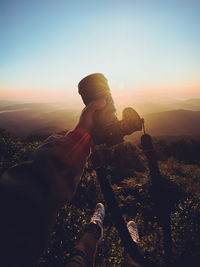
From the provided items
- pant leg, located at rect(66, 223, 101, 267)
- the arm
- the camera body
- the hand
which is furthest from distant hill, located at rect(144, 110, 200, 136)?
the arm

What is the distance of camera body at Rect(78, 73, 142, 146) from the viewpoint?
1.33 metres

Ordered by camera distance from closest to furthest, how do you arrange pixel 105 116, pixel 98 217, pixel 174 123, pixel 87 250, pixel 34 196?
pixel 34 196, pixel 105 116, pixel 87 250, pixel 98 217, pixel 174 123

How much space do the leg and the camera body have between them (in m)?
1.96

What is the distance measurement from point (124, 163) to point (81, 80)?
24.0 feet

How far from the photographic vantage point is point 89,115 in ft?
3.98

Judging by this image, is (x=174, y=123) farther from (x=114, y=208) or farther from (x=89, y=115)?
(x=89, y=115)

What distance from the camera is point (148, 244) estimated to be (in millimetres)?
2986

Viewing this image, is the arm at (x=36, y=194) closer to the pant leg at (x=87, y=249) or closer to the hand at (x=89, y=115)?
→ the hand at (x=89, y=115)

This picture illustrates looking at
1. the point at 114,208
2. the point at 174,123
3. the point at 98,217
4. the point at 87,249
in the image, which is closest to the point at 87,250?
the point at 87,249

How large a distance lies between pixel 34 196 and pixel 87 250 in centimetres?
252

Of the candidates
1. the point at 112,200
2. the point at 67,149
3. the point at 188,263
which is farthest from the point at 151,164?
the point at 188,263

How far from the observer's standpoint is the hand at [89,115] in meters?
1.13

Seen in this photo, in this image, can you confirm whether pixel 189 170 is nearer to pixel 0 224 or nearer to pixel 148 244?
pixel 148 244

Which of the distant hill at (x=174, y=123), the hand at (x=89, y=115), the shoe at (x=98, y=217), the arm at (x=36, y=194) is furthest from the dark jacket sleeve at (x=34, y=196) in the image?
the distant hill at (x=174, y=123)
